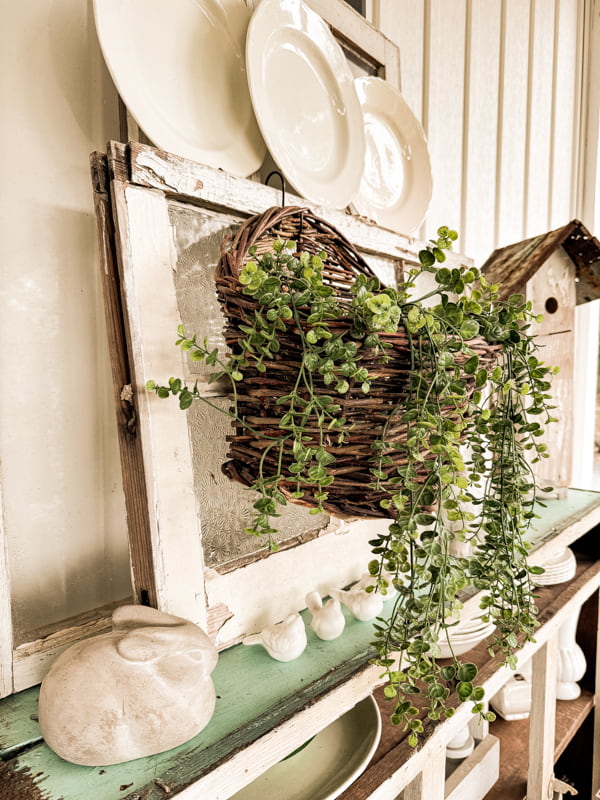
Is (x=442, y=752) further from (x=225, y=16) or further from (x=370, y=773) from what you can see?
(x=225, y=16)

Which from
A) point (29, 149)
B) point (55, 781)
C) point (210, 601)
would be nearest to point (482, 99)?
point (29, 149)

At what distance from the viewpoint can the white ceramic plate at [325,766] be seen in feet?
2.22

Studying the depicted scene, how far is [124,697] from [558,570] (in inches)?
45.7

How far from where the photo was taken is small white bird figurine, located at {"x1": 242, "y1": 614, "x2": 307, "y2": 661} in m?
0.66

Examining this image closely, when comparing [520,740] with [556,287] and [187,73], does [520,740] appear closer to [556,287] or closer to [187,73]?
[556,287]

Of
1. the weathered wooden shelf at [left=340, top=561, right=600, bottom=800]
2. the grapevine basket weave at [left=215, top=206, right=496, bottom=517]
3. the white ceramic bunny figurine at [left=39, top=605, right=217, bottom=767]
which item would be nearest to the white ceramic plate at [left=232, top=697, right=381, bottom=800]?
the weathered wooden shelf at [left=340, top=561, right=600, bottom=800]

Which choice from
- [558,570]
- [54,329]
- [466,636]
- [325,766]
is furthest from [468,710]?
[54,329]

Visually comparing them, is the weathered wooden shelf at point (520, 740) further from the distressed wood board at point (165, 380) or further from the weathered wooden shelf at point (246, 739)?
the distressed wood board at point (165, 380)

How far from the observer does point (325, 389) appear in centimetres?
A: 53

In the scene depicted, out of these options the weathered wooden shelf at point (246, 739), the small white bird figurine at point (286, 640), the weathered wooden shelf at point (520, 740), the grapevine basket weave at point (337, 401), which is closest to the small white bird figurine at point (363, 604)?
the weathered wooden shelf at point (246, 739)

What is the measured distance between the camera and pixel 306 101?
88cm

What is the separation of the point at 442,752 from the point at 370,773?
0.16 meters

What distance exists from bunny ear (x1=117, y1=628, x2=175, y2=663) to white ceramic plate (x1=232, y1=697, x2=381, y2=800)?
33 centimetres

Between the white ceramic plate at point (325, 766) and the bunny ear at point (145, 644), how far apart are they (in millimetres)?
332
